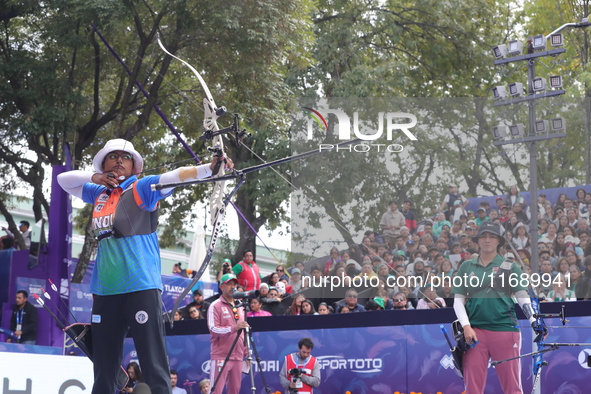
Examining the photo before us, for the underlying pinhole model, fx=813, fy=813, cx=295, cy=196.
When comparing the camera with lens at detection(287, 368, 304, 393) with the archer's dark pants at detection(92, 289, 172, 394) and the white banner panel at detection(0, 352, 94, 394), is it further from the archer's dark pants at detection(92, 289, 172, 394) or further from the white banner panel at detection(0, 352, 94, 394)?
the archer's dark pants at detection(92, 289, 172, 394)

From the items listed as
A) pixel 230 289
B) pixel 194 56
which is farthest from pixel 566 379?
pixel 194 56

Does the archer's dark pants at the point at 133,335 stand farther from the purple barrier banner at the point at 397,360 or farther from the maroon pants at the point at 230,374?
the purple barrier banner at the point at 397,360

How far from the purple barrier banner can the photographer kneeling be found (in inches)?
15.1

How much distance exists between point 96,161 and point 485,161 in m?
5.84

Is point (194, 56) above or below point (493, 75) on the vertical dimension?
below

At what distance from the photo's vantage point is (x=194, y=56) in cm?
1564

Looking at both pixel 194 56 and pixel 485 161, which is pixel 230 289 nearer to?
pixel 485 161

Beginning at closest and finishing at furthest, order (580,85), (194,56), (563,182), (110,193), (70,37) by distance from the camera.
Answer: (110,193) → (563,182) → (70,37) → (194,56) → (580,85)

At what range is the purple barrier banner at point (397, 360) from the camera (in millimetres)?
9531

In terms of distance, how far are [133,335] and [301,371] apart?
5914 mm

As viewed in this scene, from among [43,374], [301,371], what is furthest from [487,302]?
[301,371]

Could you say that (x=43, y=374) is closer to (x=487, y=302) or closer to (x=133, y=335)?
(x=133, y=335)

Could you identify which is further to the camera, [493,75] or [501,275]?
[493,75]

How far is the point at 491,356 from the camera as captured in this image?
657 cm
